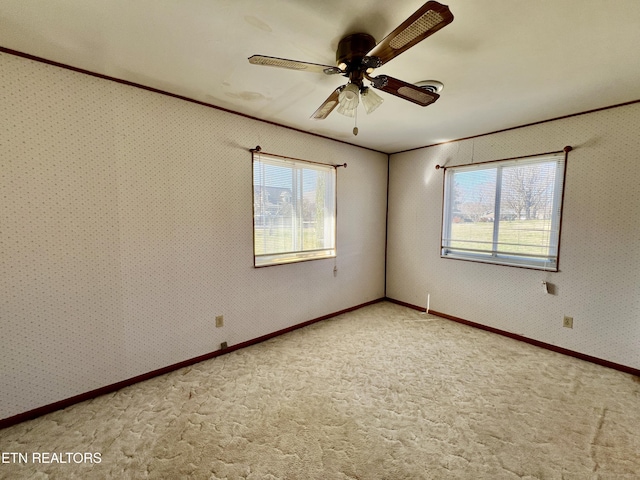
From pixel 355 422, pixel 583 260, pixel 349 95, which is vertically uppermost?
pixel 349 95

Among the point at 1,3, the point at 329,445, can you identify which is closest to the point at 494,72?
the point at 329,445

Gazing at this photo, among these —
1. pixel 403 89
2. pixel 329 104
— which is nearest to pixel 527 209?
pixel 403 89

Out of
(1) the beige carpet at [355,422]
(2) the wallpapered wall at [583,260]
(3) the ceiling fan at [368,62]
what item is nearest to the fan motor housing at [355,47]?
(3) the ceiling fan at [368,62]

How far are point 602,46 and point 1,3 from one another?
324 centimetres

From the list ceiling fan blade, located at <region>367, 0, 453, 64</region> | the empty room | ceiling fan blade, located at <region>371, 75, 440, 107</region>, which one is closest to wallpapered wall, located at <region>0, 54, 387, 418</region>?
the empty room

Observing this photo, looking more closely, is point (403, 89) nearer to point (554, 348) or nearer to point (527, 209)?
point (527, 209)

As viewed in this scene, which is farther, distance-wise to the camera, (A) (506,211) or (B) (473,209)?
(B) (473,209)

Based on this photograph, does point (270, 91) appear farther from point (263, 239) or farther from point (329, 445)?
point (329, 445)

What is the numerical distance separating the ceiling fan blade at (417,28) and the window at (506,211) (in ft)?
8.40

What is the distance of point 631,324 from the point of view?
243 cm

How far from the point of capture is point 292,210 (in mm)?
3207

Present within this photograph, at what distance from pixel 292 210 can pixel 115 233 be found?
5.62 feet

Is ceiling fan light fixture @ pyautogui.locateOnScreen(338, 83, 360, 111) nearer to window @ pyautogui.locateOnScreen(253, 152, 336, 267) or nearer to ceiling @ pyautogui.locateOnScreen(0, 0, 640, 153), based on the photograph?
ceiling @ pyautogui.locateOnScreen(0, 0, 640, 153)

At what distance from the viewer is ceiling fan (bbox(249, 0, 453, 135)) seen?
1.12 m
